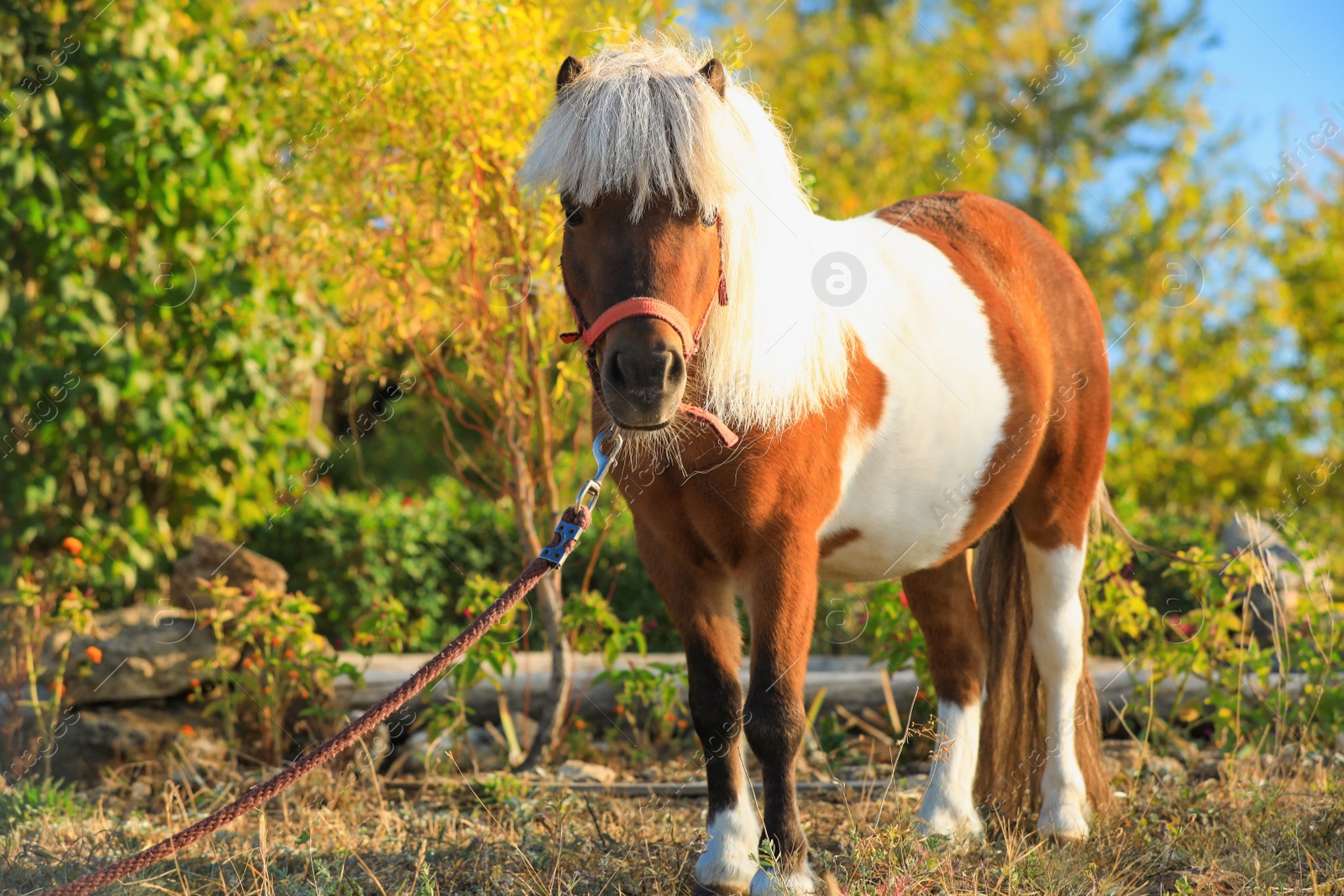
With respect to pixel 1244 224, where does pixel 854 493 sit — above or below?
below

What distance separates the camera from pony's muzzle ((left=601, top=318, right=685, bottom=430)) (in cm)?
199

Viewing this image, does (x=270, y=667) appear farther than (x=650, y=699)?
Yes

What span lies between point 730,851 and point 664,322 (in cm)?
133

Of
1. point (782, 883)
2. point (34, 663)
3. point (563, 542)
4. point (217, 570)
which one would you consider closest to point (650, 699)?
point (782, 883)

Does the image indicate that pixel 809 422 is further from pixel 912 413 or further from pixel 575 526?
pixel 575 526

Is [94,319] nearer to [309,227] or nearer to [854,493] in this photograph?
[309,227]

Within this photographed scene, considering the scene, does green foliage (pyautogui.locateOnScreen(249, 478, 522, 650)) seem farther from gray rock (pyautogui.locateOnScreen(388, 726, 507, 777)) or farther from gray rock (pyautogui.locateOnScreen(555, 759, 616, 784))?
gray rock (pyautogui.locateOnScreen(555, 759, 616, 784))

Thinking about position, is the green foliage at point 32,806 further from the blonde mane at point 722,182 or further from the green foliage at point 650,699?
the blonde mane at point 722,182

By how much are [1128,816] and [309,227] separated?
12.1ft

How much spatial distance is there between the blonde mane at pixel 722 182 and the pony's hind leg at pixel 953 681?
3.68 feet

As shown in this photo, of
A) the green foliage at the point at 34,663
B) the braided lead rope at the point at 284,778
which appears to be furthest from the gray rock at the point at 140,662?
the braided lead rope at the point at 284,778

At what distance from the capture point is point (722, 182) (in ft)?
7.06

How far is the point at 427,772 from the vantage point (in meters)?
→ 3.97

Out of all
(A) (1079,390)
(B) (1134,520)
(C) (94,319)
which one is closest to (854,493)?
(A) (1079,390)
